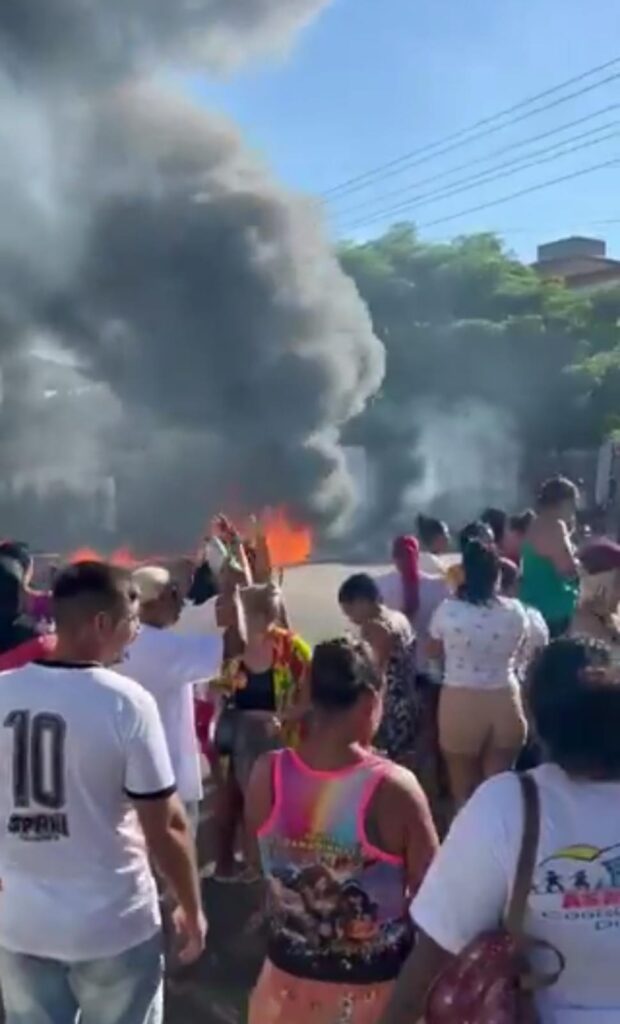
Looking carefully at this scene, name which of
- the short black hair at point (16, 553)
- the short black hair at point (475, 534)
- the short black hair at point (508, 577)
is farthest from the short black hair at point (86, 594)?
the short black hair at point (508, 577)

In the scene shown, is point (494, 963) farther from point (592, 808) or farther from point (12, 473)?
point (12, 473)

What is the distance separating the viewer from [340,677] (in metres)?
2.79

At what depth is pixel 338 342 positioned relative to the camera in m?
26.3

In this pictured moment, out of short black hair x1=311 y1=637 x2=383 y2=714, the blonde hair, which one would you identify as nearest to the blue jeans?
short black hair x1=311 y1=637 x2=383 y2=714

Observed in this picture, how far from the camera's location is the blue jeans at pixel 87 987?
2.97m

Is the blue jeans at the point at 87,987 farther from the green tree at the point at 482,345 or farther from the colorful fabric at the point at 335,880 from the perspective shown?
the green tree at the point at 482,345

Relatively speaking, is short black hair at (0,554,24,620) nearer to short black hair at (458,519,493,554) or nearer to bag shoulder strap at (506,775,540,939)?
short black hair at (458,519,493,554)

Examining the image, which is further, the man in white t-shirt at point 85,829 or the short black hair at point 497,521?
the short black hair at point 497,521

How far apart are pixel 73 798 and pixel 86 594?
435mm

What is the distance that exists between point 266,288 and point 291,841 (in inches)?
932

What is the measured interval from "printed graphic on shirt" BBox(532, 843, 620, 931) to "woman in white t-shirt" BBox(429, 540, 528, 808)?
123 inches

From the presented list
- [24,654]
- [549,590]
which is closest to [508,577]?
[549,590]

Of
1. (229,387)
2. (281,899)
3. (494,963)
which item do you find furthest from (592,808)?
(229,387)

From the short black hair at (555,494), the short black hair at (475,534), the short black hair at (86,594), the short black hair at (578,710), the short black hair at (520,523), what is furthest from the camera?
the short black hair at (520,523)
